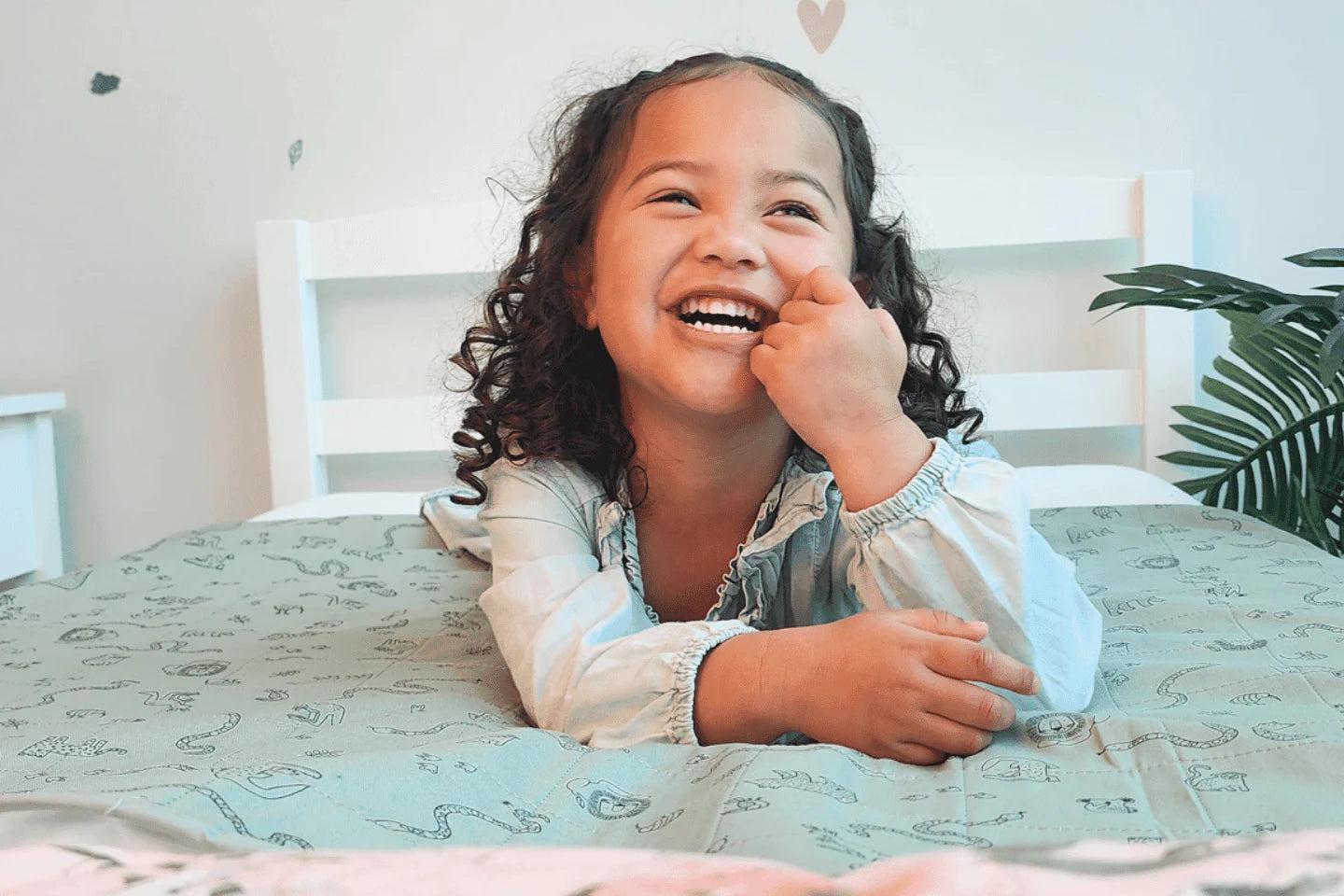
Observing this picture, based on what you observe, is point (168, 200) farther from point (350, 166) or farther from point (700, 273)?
point (700, 273)

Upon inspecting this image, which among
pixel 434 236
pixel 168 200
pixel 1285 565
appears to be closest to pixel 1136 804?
pixel 1285 565

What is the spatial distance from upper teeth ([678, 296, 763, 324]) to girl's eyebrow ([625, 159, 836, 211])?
9 centimetres

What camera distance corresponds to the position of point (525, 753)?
612mm

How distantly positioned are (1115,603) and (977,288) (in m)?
1.06

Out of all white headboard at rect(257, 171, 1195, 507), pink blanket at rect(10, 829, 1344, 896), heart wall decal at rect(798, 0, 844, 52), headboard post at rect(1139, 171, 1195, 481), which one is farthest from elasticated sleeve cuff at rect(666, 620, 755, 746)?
heart wall decal at rect(798, 0, 844, 52)

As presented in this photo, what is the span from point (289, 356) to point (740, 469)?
125cm

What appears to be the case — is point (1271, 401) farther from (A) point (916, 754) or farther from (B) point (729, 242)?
(A) point (916, 754)

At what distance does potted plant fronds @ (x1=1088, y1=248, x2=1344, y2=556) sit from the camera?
1277 mm

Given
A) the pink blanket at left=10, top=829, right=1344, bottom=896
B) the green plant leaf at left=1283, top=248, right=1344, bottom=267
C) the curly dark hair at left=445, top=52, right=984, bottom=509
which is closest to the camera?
the pink blanket at left=10, top=829, right=1344, bottom=896

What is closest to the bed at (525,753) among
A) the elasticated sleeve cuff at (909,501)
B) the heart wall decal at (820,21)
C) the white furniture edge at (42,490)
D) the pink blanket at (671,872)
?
the pink blanket at (671,872)

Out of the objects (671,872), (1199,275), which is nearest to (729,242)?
(671,872)

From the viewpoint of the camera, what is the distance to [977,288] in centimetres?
197

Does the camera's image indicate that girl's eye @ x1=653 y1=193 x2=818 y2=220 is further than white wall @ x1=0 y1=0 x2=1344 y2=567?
No

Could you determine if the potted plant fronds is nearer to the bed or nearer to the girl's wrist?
the bed
